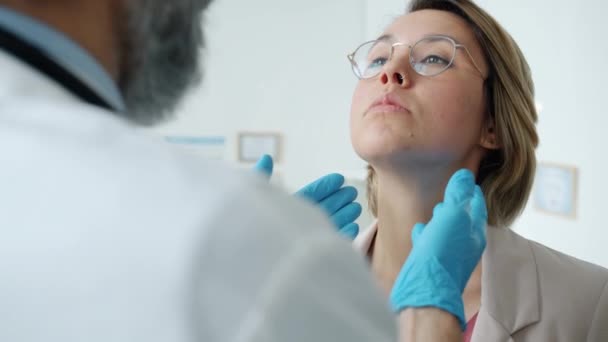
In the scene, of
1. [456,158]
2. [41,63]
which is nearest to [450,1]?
[456,158]

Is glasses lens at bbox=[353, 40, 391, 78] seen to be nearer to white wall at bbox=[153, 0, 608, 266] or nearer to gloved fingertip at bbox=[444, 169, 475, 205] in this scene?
gloved fingertip at bbox=[444, 169, 475, 205]

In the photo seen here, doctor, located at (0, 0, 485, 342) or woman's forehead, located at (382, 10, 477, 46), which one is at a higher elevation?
woman's forehead, located at (382, 10, 477, 46)

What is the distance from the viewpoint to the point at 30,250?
1.45ft

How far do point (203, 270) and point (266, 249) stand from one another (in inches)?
1.9

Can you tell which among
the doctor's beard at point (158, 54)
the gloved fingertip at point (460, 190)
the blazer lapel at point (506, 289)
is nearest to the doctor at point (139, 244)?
the doctor's beard at point (158, 54)

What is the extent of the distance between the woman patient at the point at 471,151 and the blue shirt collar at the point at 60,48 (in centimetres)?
83

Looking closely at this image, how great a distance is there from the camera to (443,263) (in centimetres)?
98

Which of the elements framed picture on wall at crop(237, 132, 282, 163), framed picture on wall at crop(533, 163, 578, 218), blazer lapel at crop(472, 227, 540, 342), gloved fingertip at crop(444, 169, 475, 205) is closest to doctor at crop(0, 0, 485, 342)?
gloved fingertip at crop(444, 169, 475, 205)

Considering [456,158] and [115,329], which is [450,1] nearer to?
[456,158]

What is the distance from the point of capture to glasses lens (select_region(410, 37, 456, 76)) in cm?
137

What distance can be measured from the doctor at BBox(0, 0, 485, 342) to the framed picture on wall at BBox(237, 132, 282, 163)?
3.26 meters

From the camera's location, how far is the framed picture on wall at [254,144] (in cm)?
377

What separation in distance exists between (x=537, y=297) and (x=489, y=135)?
396mm

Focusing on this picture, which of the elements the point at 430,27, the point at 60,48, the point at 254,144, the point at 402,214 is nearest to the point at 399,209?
the point at 402,214
